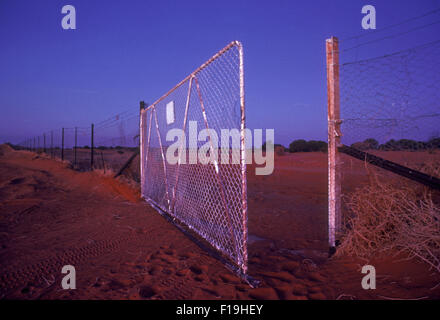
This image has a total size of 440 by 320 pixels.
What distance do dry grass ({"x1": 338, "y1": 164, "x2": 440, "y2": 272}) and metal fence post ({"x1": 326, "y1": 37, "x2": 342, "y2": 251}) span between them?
0.28m

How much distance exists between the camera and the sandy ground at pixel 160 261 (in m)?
2.66

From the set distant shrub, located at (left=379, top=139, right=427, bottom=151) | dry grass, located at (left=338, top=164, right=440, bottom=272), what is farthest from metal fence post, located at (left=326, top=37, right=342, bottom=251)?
distant shrub, located at (left=379, top=139, right=427, bottom=151)

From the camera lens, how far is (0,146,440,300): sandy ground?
8.73 ft

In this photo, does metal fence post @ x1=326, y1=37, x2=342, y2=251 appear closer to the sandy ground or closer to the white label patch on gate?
the sandy ground

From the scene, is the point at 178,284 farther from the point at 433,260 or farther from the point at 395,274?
the point at 433,260

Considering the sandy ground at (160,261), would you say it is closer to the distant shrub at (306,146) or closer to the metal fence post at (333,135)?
the metal fence post at (333,135)

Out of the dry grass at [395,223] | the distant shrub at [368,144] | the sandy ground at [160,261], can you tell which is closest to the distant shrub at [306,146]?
the sandy ground at [160,261]

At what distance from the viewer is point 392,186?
3.59 m

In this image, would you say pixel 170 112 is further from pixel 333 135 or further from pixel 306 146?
pixel 306 146

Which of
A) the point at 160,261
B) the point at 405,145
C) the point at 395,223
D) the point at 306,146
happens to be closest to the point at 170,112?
the point at 160,261

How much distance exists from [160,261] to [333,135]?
2731mm

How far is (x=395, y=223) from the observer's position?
10.8 ft
